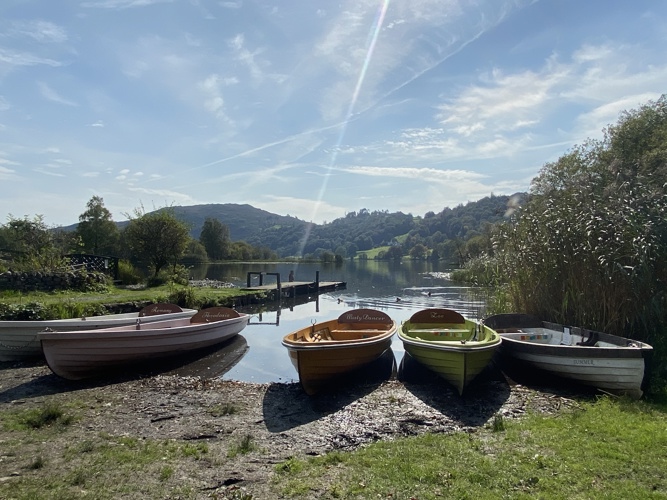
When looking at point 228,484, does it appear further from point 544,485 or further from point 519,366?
point 519,366

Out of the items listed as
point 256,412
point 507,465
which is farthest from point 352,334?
point 507,465

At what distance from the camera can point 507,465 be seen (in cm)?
488

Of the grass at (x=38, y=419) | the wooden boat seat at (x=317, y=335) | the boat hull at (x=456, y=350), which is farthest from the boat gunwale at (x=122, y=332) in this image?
the boat hull at (x=456, y=350)

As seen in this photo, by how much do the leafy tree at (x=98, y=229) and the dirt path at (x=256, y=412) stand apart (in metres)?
47.4

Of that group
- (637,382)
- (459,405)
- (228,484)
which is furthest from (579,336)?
(228,484)

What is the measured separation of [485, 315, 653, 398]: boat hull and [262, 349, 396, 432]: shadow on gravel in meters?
3.04

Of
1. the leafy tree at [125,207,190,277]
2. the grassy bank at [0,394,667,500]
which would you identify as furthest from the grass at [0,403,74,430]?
the leafy tree at [125,207,190,277]

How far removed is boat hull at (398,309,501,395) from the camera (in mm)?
8203

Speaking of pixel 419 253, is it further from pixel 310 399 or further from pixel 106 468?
pixel 106 468

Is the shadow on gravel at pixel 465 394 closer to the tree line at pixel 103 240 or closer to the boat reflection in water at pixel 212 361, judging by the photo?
the boat reflection in water at pixel 212 361

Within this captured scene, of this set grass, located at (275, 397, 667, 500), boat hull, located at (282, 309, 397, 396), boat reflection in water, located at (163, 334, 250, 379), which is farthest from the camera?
boat reflection in water, located at (163, 334, 250, 379)

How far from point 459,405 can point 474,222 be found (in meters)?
168

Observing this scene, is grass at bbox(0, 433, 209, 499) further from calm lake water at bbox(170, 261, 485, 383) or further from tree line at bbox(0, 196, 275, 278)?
tree line at bbox(0, 196, 275, 278)

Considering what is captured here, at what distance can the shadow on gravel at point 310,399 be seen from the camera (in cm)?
707
